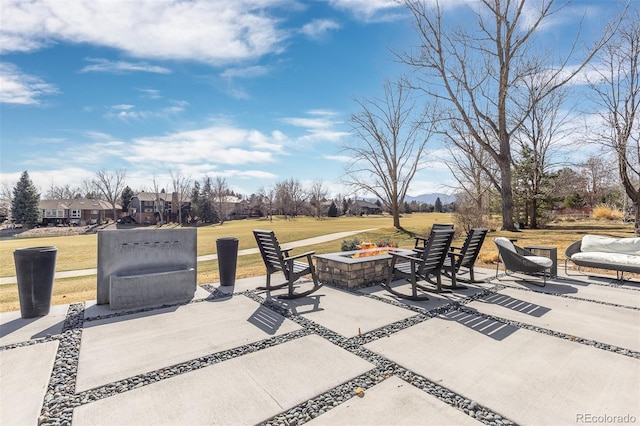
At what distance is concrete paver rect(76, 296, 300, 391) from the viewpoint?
2.89 m

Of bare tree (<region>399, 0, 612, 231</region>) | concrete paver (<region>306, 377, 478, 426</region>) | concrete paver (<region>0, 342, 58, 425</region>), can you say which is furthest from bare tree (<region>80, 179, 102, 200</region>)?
concrete paver (<region>306, 377, 478, 426</region>)

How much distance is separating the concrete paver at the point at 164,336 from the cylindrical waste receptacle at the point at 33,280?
3.06ft

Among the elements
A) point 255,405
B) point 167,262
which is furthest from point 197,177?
point 255,405

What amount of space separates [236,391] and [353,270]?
11.5 ft

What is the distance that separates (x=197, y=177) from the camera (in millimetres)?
59656

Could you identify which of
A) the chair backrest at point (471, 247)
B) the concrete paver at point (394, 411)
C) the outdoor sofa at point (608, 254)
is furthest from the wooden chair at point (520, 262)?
the concrete paver at point (394, 411)

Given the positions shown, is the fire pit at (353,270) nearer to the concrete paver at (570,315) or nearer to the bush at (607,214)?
the concrete paver at (570,315)

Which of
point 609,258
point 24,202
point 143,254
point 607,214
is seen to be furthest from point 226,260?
point 24,202

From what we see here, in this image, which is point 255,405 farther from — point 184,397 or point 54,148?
point 54,148

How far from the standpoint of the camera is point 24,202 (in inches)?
1724

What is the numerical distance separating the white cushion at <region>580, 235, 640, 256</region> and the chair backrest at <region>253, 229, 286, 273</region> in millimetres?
6942

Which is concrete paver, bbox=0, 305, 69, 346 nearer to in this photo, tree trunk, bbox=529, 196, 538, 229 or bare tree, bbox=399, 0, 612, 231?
bare tree, bbox=399, 0, 612, 231

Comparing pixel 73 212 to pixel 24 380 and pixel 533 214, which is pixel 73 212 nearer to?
pixel 24 380

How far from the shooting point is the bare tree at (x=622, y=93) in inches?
529
